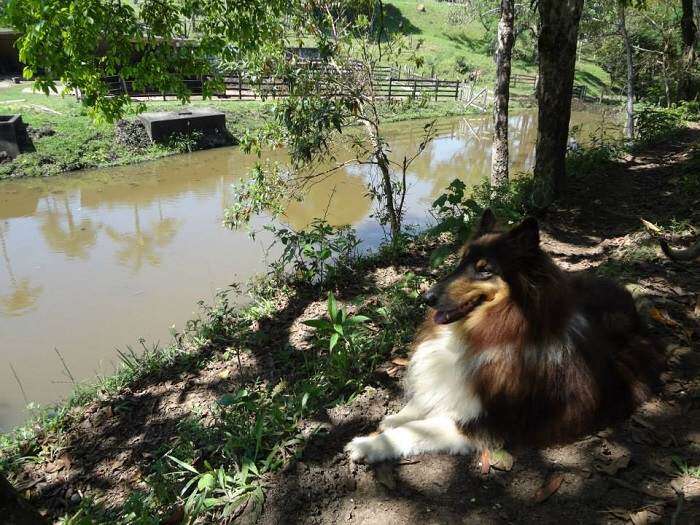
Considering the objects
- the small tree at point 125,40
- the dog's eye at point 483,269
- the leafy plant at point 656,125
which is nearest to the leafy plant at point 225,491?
the dog's eye at point 483,269

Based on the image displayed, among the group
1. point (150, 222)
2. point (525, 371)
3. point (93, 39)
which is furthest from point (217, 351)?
point (150, 222)

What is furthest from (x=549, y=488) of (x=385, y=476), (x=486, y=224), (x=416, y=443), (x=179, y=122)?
(x=179, y=122)

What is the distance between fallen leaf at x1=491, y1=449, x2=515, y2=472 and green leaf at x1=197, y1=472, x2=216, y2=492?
1496 mm

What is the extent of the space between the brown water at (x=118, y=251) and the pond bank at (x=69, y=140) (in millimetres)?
817

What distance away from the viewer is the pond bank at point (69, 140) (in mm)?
15625

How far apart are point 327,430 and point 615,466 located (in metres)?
1.55

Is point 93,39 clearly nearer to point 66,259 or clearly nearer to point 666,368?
point 66,259

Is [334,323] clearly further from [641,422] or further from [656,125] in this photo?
[656,125]

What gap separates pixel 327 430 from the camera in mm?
2943

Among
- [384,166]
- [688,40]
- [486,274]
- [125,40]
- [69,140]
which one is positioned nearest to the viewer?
[486,274]

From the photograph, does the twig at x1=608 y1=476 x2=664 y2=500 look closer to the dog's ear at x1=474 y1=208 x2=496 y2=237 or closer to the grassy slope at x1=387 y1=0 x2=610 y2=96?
the dog's ear at x1=474 y1=208 x2=496 y2=237

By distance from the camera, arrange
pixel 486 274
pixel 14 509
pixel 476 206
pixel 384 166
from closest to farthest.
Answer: pixel 14 509
pixel 486 274
pixel 476 206
pixel 384 166

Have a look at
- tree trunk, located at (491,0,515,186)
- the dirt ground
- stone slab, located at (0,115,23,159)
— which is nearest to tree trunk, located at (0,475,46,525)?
the dirt ground

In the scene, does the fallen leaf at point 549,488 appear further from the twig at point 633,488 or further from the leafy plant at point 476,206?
the leafy plant at point 476,206
